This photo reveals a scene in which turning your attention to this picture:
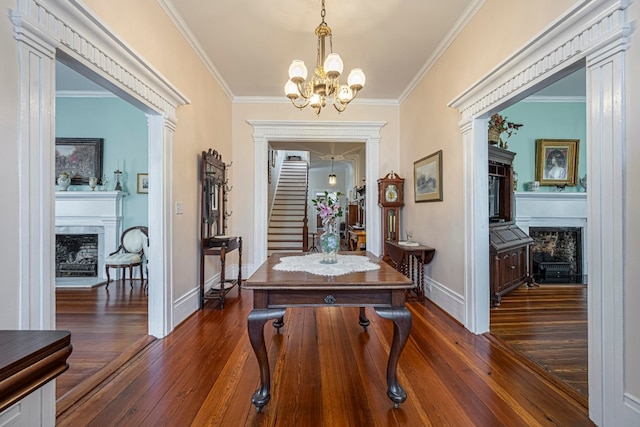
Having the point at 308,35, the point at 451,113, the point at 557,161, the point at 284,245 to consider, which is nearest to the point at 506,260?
the point at 451,113

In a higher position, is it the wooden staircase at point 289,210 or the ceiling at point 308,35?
the ceiling at point 308,35

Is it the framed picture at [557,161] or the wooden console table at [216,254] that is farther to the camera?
the framed picture at [557,161]

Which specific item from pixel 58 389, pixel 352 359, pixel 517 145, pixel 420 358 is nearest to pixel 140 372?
pixel 58 389

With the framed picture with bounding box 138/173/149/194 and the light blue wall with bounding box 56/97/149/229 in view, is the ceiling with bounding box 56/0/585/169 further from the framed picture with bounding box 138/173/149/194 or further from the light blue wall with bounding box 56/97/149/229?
the framed picture with bounding box 138/173/149/194

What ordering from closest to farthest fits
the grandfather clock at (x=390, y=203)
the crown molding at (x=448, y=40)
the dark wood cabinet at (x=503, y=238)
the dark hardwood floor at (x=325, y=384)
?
the dark hardwood floor at (x=325, y=384) → the crown molding at (x=448, y=40) → the dark wood cabinet at (x=503, y=238) → the grandfather clock at (x=390, y=203)

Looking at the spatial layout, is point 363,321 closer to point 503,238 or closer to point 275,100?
point 503,238

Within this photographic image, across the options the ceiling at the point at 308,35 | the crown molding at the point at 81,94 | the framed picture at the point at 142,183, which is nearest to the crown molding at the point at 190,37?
the ceiling at the point at 308,35

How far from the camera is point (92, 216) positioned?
179 inches

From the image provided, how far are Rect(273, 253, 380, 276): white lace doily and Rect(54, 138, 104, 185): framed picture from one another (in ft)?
13.9

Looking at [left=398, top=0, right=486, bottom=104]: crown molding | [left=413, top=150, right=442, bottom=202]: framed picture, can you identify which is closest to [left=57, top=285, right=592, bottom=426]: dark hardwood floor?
[left=413, top=150, right=442, bottom=202]: framed picture

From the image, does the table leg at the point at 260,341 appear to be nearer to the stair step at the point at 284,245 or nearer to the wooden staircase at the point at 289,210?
the wooden staircase at the point at 289,210

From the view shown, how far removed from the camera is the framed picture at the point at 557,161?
15.3 ft

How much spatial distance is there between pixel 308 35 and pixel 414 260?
296 cm

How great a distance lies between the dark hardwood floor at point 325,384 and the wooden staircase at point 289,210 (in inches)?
170
